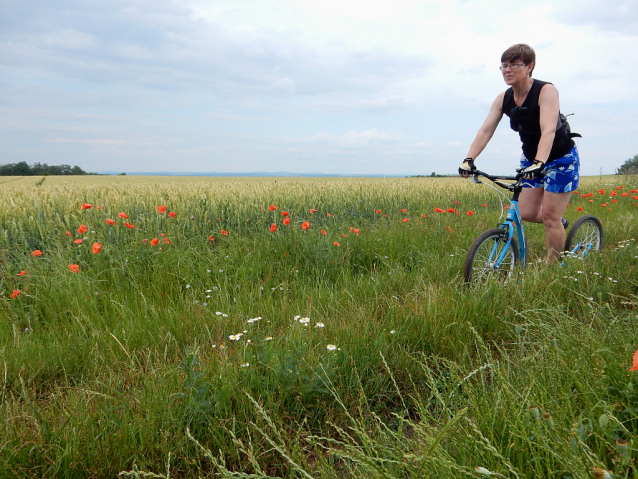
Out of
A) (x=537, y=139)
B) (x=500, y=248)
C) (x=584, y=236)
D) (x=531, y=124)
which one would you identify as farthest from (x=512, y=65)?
(x=584, y=236)

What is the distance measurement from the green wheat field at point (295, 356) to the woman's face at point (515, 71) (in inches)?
71.8

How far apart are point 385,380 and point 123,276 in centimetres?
286

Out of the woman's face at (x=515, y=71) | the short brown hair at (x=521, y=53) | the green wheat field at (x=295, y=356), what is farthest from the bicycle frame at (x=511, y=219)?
the short brown hair at (x=521, y=53)

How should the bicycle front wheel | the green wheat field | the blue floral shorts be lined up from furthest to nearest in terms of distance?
the blue floral shorts, the bicycle front wheel, the green wheat field

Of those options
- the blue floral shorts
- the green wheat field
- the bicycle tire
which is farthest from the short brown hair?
the bicycle tire

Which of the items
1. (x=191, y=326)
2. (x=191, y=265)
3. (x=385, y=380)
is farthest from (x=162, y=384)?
(x=191, y=265)

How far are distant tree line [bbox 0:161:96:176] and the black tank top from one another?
162ft

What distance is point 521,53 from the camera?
12.7ft

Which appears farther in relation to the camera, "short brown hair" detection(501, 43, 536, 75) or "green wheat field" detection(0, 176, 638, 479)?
"short brown hair" detection(501, 43, 536, 75)

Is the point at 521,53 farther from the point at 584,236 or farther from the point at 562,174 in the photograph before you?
the point at 584,236

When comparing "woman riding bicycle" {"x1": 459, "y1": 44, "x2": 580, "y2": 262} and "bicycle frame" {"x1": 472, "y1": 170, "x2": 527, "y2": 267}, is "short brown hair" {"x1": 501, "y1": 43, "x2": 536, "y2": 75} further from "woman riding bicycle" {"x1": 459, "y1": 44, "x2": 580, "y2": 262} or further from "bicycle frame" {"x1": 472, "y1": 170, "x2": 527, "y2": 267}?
"bicycle frame" {"x1": 472, "y1": 170, "x2": 527, "y2": 267}

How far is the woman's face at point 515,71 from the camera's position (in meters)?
3.88

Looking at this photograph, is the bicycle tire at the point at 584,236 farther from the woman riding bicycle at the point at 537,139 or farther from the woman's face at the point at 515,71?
the woman's face at the point at 515,71

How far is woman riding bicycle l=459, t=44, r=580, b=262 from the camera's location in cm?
389
